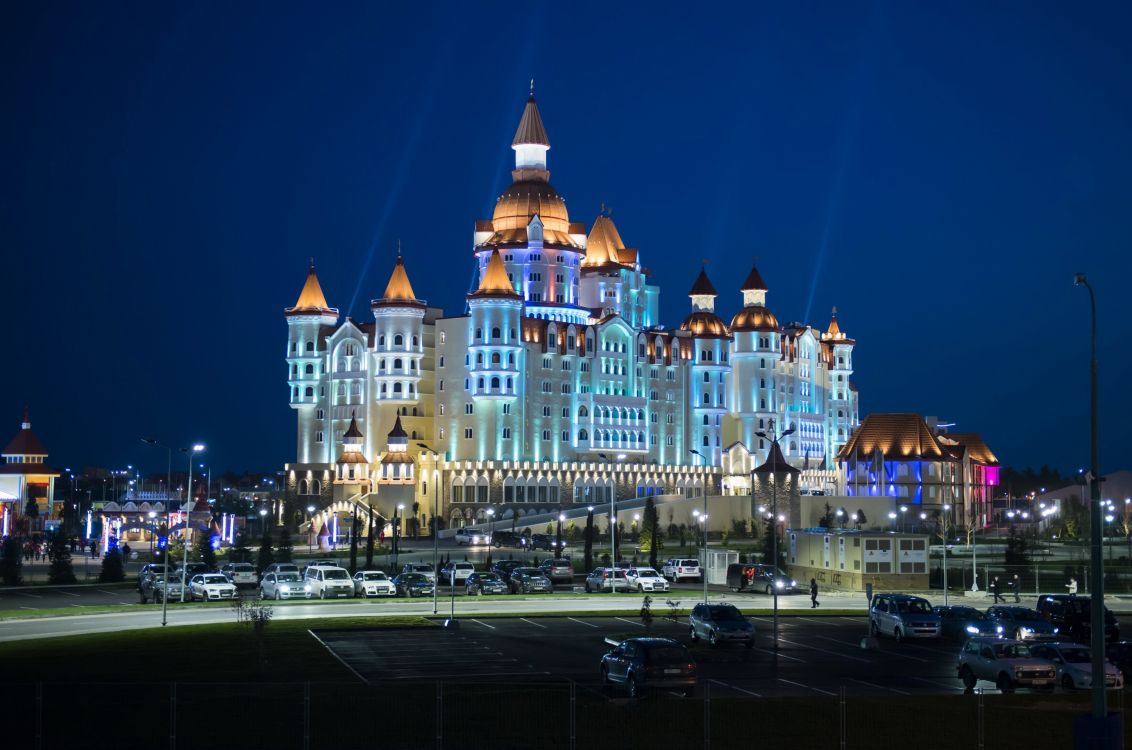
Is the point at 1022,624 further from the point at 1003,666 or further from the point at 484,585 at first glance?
the point at 484,585

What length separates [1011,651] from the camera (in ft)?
121

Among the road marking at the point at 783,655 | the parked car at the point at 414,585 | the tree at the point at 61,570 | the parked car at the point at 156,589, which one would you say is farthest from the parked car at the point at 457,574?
the road marking at the point at 783,655

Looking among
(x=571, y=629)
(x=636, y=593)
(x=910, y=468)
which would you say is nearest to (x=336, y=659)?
(x=571, y=629)

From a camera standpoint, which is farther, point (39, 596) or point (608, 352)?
point (608, 352)

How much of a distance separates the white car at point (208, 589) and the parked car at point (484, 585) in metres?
10.8

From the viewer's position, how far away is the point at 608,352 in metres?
146

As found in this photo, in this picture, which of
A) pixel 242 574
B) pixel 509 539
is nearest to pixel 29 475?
pixel 509 539

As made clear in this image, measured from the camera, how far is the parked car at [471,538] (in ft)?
379

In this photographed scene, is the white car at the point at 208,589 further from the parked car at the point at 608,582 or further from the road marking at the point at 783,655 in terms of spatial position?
the road marking at the point at 783,655

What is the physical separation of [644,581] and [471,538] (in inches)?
1774

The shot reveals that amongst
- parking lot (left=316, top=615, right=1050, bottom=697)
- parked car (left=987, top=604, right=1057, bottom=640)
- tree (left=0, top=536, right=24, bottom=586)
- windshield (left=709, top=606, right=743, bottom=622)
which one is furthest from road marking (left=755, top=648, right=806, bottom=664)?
tree (left=0, top=536, right=24, bottom=586)

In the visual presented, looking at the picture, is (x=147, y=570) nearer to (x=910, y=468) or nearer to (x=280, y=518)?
(x=280, y=518)

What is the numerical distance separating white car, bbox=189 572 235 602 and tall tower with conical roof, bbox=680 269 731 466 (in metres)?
90.7

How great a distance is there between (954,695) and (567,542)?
84757 mm
